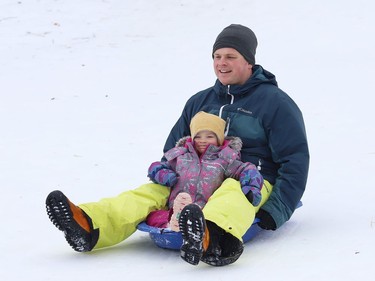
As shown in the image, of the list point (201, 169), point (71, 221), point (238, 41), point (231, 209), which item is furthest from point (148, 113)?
point (231, 209)

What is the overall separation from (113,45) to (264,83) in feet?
20.1

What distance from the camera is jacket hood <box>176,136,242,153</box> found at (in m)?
4.76

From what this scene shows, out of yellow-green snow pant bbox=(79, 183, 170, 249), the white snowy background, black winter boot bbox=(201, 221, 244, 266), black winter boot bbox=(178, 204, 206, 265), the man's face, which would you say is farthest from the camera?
the man's face

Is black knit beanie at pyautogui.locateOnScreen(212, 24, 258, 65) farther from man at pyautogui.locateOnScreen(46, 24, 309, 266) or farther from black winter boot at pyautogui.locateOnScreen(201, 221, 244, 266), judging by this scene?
black winter boot at pyautogui.locateOnScreen(201, 221, 244, 266)

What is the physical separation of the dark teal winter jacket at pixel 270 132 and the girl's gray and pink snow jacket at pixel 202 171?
178 millimetres

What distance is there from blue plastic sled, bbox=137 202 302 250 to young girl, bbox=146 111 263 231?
0.17 ft

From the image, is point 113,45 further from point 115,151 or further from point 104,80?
point 115,151

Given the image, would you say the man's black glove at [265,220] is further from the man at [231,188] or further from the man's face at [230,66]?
the man's face at [230,66]

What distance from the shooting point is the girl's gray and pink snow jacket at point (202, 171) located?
4582mm

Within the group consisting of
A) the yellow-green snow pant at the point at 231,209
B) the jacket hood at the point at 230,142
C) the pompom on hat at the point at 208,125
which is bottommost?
the yellow-green snow pant at the point at 231,209

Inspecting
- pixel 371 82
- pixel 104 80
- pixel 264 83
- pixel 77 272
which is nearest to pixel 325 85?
pixel 371 82

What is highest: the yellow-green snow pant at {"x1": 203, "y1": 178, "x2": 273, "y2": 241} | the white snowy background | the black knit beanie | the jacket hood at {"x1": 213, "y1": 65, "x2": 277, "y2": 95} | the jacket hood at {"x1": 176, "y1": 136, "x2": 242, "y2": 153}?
the black knit beanie

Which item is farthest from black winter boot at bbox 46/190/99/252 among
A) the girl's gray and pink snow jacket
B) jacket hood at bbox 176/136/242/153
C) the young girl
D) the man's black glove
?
the man's black glove

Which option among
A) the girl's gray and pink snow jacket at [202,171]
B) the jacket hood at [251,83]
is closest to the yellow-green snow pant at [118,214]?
the girl's gray and pink snow jacket at [202,171]
